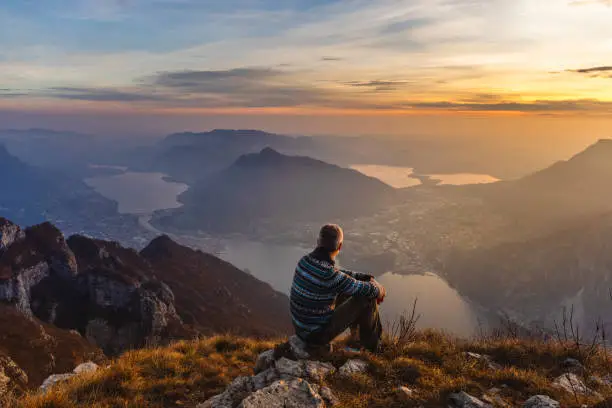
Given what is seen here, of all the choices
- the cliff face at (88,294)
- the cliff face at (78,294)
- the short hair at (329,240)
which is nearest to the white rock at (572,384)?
the short hair at (329,240)

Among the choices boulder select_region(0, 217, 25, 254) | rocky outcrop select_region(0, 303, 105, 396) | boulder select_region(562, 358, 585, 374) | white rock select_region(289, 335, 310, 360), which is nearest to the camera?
white rock select_region(289, 335, 310, 360)

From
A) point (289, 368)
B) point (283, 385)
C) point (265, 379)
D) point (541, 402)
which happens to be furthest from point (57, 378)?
point (541, 402)

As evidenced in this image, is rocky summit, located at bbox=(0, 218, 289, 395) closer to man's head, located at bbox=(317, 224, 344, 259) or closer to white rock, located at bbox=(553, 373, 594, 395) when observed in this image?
man's head, located at bbox=(317, 224, 344, 259)

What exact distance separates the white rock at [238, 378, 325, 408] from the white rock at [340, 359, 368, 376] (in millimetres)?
1257

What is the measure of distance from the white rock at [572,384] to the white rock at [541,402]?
0.90 meters

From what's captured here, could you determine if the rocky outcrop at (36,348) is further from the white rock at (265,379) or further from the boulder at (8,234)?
the boulder at (8,234)

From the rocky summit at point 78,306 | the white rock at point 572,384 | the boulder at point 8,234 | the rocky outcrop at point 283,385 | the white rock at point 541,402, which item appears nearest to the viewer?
the rocky outcrop at point 283,385

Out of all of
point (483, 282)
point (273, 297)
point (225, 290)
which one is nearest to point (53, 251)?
point (225, 290)

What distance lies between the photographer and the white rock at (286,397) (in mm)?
6285

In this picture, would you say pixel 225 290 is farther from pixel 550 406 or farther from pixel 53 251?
pixel 550 406

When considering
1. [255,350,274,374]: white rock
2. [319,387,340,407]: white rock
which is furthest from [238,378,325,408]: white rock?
[255,350,274,374]: white rock

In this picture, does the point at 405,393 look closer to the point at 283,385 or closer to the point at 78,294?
the point at 283,385

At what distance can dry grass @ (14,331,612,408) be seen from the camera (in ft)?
23.5

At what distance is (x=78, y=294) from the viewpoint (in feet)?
220
